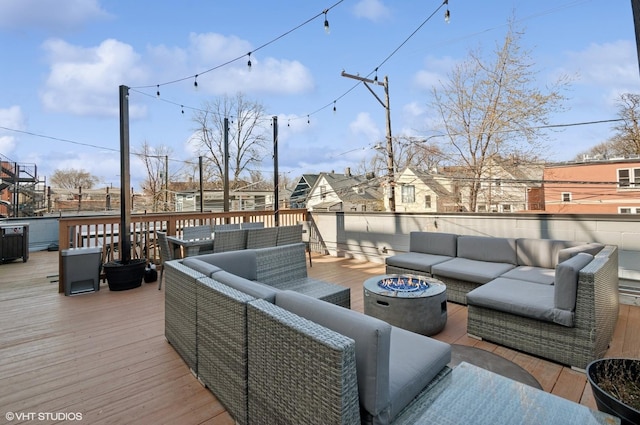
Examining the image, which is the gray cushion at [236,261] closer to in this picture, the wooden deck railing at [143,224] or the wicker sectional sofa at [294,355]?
the wicker sectional sofa at [294,355]

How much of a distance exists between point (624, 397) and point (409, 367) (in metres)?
0.92

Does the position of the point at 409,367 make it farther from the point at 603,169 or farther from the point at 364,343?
the point at 603,169

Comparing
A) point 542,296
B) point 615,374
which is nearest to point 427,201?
point 542,296

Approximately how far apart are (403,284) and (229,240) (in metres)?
2.50

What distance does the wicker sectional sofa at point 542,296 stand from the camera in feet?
7.12

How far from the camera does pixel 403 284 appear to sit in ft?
9.77

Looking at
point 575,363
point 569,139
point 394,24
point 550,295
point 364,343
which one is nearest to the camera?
point 364,343

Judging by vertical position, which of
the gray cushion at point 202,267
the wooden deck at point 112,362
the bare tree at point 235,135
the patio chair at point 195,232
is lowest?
the wooden deck at point 112,362

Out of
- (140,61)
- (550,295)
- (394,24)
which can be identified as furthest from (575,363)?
(140,61)

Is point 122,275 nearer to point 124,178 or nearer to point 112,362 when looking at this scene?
point 124,178

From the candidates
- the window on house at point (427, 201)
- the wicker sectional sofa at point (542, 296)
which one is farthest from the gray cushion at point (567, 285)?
the window on house at point (427, 201)

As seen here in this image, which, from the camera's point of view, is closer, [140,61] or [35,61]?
[140,61]

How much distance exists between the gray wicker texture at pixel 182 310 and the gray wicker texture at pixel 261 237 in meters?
1.99

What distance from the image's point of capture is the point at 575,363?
2.18m
